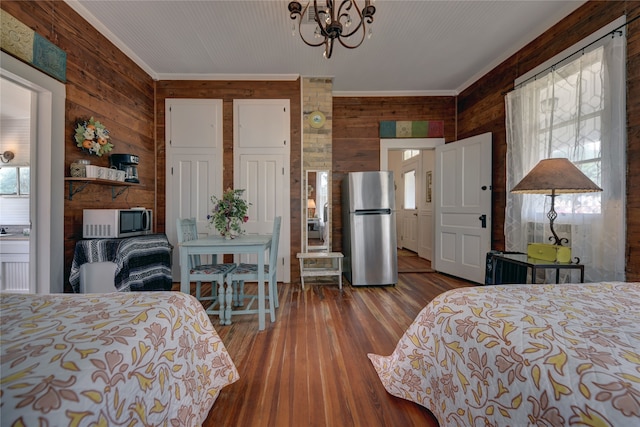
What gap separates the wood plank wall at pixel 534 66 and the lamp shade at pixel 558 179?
1.23 ft

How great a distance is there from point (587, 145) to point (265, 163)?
3.36 metres

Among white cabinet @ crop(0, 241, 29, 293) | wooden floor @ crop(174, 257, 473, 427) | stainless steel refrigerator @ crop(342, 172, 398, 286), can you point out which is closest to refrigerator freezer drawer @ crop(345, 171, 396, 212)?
stainless steel refrigerator @ crop(342, 172, 398, 286)

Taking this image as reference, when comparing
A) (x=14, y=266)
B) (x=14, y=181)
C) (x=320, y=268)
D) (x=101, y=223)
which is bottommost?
(x=320, y=268)

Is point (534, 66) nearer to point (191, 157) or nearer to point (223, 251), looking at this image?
point (223, 251)

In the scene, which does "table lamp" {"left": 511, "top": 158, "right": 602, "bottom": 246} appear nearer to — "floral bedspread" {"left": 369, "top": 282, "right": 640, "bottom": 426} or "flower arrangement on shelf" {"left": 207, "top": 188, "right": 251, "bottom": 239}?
"floral bedspread" {"left": 369, "top": 282, "right": 640, "bottom": 426}

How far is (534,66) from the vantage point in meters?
2.79

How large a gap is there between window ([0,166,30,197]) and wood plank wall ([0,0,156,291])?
160 cm

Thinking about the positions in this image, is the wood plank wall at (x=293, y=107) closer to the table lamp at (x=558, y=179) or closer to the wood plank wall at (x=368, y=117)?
the wood plank wall at (x=368, y=117)

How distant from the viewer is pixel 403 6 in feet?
7.93

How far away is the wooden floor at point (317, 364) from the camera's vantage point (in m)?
1.34

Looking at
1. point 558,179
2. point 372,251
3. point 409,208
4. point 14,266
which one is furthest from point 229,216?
point 409,208

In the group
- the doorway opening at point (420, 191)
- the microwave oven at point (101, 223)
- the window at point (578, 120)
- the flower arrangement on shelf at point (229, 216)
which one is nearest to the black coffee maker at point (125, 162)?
the microwave oven at point (101, 223)

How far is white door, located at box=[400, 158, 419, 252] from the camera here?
6.09m

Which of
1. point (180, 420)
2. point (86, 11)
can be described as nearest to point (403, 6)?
point (86, 11)
